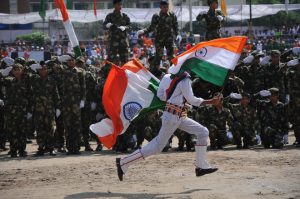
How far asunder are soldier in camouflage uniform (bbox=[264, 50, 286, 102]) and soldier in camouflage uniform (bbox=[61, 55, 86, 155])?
5.22 m

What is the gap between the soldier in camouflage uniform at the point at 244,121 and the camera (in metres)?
14.8

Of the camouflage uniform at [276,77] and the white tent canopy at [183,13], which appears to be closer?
the camouflage uniform at [276,77]

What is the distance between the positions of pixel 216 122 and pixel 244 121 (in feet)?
2.44

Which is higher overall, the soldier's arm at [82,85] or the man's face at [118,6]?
the man's face at [118,6]

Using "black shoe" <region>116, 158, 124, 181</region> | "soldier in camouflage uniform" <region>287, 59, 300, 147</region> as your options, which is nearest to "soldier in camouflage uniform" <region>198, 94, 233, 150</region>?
"soldier in camouflage uniform" <region>287, 59, 300, 147</region>

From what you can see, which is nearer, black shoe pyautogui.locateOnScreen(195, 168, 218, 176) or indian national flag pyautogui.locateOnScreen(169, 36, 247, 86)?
black shoe pyautogui.locateOnScreen(195, 168, 218, 176)

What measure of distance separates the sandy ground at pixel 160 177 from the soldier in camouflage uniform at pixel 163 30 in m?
3.40

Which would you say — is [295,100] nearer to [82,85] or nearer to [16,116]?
[82,85]

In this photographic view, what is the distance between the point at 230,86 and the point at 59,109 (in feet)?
15.0

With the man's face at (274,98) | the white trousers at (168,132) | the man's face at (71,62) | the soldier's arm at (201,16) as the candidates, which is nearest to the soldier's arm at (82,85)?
the man's face at (71,62)

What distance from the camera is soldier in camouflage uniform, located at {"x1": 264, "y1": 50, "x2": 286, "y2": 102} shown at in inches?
642

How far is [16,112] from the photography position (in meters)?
14.8

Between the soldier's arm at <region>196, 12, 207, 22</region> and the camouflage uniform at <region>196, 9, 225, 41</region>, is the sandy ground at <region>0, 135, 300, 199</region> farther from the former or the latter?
the soldier's arm at <region>196, 12, 207, 22</region>

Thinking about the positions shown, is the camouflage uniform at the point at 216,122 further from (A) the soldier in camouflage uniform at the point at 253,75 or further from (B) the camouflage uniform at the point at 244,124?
(A) the soldier in camouflage uniform at the point at 253,75
